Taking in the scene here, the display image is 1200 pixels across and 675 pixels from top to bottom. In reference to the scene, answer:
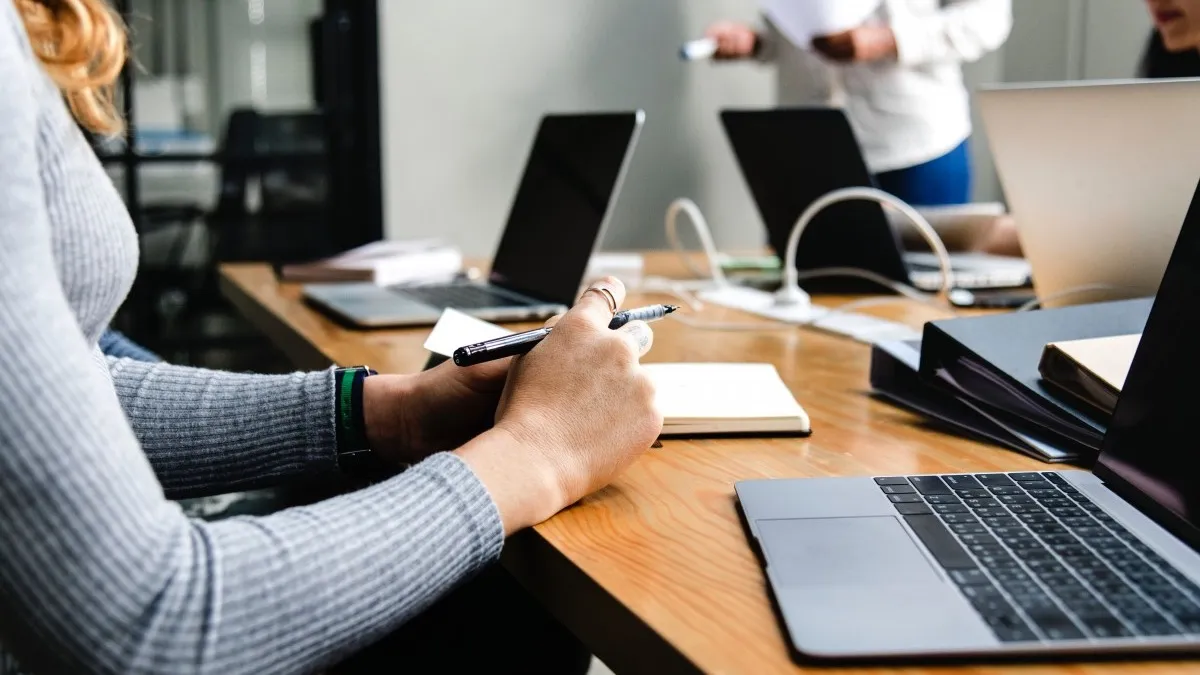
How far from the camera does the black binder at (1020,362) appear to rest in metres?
0.85

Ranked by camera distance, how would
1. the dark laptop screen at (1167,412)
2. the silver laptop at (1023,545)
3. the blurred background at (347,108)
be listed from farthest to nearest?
1. the blurred background at (347,108)
2. the dark laptop screen at (1167,412)
3. the silver laptop at (1023,545)

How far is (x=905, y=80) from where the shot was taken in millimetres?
2314

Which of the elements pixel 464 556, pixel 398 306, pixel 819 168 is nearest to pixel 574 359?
pixel 464 556

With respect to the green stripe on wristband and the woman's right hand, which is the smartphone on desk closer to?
the green stripe on wristband

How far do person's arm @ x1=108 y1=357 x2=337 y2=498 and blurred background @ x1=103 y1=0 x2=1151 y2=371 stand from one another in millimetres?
2126

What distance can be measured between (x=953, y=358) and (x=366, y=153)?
2450 millimetres

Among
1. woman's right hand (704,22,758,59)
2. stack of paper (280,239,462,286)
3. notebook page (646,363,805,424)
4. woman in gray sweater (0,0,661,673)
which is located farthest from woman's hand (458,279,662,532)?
woman's right hand (704,22,758,59)

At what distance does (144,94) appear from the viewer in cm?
297

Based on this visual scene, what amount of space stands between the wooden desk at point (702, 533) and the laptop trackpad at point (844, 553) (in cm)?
2

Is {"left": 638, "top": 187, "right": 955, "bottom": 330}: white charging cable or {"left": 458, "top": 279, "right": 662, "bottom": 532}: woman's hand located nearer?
{"left": 458, "top": 279, "right": 662, "bottom": 532}: woman's hand

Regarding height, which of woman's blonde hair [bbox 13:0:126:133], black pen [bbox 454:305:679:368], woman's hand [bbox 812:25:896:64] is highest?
woman's hand [bbox 812:25:896:64]

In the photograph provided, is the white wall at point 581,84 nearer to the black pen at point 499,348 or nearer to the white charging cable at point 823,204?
the white charging cable at point 823,204

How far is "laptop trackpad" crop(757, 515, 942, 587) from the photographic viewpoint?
586mm

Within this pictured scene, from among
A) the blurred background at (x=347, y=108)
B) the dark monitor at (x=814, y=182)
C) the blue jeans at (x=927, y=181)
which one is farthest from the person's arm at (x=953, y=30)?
the blurred background at (x=347, y=108)
